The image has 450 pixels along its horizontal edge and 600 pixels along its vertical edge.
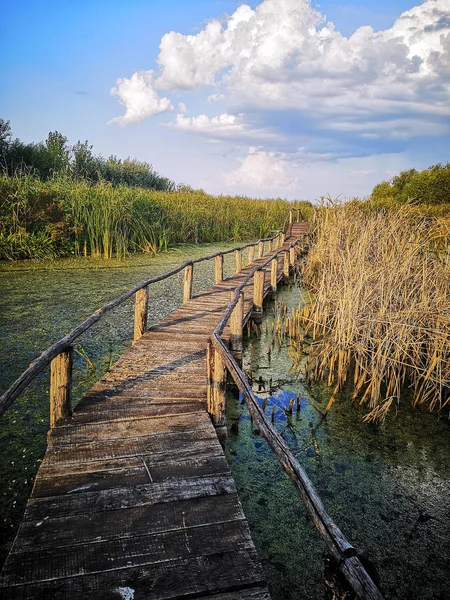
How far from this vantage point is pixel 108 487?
7.43 ft

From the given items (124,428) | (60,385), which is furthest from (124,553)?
(60,385)

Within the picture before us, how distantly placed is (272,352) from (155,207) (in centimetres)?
869

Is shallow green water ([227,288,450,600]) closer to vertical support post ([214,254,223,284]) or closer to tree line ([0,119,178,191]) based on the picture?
vertical support post ([214,254,223,284])

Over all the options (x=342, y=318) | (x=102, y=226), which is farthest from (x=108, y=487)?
(x=102, y=226)

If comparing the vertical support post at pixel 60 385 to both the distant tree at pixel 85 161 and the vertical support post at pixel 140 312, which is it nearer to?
the vertical support post at pixel 140 312

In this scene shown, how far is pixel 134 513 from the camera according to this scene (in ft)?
6.80

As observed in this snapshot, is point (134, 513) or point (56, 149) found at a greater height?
point (56, 149)

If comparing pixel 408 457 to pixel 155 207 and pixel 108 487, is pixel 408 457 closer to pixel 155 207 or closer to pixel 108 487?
pixel 108 487

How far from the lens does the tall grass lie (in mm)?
9875

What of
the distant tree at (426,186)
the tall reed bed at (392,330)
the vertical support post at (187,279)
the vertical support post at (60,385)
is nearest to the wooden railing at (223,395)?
the vertical support post at (60,385)

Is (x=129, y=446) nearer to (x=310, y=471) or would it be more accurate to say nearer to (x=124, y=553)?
(x=124, y=553)

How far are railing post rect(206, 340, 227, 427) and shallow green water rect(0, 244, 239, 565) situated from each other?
1.31 meters

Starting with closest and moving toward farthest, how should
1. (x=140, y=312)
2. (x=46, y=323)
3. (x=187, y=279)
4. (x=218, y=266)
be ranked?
(x=140, y=312)
(x=46, y=323)
(x=187, y=279)
(x=218, y=266)

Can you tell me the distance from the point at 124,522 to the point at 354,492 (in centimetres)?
170
